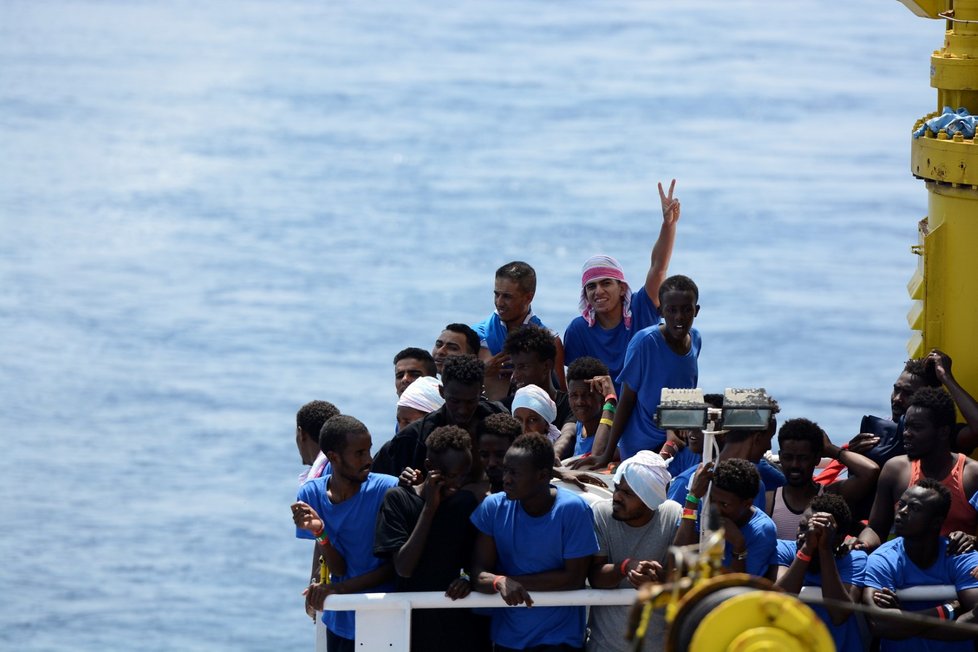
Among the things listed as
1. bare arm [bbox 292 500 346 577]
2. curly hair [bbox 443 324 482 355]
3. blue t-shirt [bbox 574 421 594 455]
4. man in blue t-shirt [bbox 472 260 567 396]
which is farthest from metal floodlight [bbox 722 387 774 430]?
curly hair [bbox 443 324 482 355]

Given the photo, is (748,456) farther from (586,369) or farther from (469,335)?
(469,335)

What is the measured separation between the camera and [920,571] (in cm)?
834

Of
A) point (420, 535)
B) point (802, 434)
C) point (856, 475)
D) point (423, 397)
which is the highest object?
point (423, 397)

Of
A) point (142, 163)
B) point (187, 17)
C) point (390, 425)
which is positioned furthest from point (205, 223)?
point (187, 17)

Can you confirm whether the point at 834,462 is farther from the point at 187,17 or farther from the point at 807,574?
the point at 187,17

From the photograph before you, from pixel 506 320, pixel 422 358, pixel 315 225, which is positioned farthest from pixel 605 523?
pixel 315 225

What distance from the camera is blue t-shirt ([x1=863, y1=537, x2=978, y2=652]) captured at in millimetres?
8281

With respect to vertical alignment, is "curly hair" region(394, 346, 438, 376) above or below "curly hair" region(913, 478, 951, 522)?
above

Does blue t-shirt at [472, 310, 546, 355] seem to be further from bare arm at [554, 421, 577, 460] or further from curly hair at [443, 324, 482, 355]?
bare arm at [554, 421, 577, 460]

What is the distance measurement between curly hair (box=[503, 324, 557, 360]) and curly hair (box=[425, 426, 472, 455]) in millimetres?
2102

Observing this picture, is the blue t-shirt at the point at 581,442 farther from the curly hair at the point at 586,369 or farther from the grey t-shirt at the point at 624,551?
the grey t-shirt at the point at 624,551

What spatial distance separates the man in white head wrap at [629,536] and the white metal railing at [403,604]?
0.10 meters

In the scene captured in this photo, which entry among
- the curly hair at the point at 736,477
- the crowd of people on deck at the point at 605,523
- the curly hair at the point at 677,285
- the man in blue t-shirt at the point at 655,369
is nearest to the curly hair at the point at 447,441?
the crowd of people on deck at the point at 605,523

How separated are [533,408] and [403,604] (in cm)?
197
